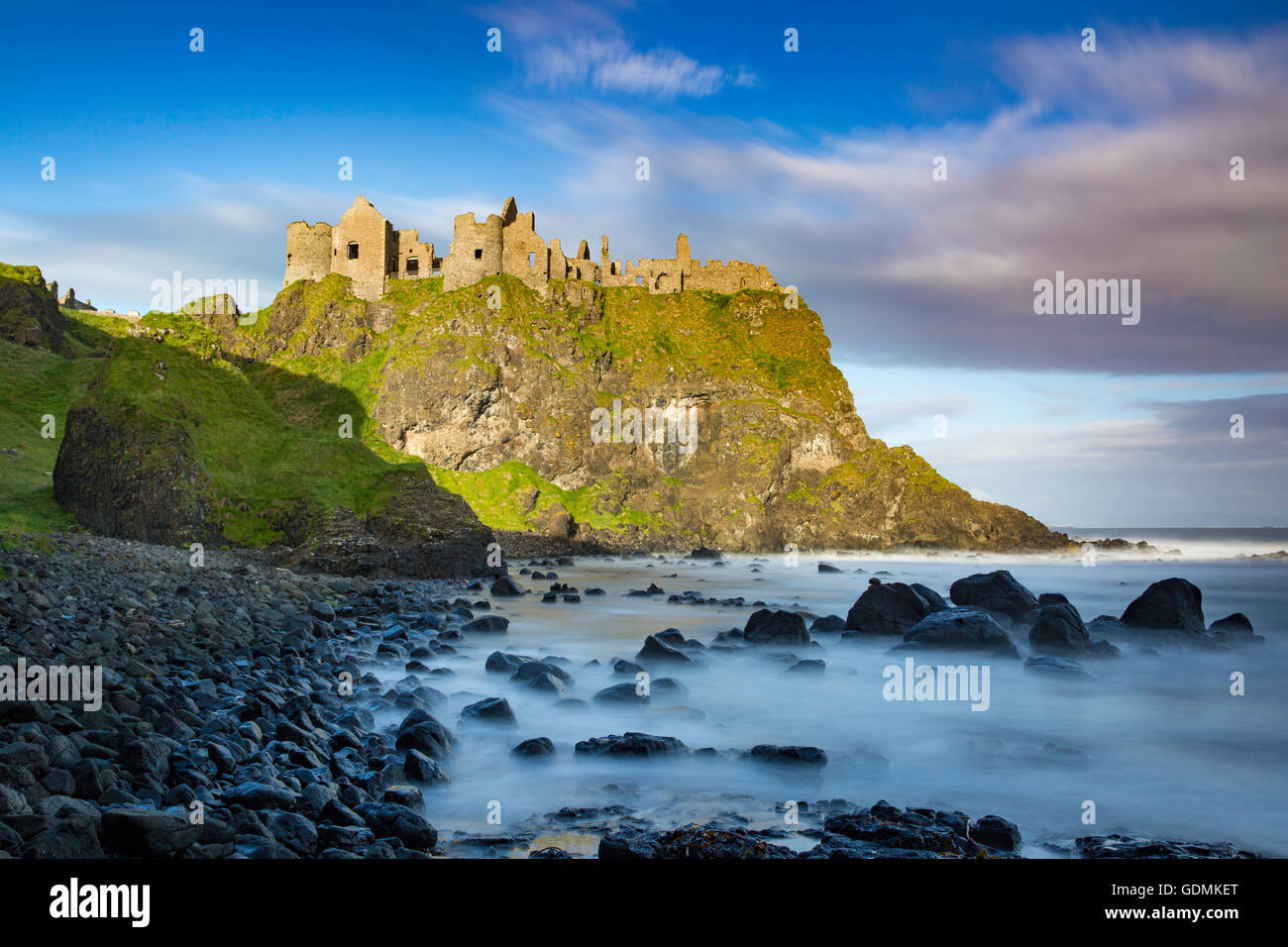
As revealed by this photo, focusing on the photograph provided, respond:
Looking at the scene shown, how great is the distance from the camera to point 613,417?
86.4 m

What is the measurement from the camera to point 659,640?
60.8 feet

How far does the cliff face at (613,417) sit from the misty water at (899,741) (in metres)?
54.9

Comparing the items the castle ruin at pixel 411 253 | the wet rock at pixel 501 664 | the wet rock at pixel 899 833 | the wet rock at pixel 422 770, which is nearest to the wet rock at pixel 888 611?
the wet rock at pixel 501 664

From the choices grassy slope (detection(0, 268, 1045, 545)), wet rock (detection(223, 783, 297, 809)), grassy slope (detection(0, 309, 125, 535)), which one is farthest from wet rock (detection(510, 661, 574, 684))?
grassy slope (detection(0, 268, 1045, 545))

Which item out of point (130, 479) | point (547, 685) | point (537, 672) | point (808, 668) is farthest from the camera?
point (130, 479)

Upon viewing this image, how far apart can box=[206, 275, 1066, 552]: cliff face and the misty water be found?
54.9 m

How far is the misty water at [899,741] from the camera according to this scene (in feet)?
28.6

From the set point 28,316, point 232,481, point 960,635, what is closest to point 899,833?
point 960,635

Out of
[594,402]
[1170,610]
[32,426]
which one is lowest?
[1170,610]

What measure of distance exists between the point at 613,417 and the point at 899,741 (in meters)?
75.7

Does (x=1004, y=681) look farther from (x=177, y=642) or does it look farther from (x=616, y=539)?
(x=616, y=539)

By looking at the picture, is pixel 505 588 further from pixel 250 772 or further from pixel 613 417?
pixel 613 417

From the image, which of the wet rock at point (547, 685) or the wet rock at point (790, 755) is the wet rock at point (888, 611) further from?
the wet rock at point (790, 755)
